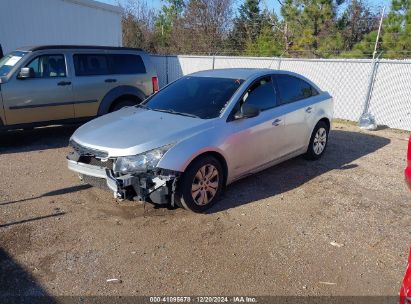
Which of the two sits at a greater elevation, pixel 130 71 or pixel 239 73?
pixel 239 73

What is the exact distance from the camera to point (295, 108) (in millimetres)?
5777

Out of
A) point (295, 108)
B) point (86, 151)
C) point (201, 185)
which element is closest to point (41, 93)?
point (86, 151)

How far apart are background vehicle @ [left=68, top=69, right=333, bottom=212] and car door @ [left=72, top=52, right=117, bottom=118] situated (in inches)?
108

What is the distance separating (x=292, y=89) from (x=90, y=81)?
4298mm

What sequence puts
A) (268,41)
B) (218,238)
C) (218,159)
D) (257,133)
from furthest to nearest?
(268,41) → (257,133) → (218,159) → (218,238)

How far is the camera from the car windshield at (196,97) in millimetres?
4875

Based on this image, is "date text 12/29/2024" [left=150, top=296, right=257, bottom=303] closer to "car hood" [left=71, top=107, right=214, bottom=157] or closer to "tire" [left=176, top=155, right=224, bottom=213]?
"tire" [left=176, top=155, right=224, bottom=213]

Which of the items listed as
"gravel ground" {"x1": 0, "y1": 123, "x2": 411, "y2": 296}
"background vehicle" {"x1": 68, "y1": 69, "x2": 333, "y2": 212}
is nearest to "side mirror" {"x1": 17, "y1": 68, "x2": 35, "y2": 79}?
A: "gravel ground" {"x1": 0, "y1": 123, "x2": 411, "y2": 296}

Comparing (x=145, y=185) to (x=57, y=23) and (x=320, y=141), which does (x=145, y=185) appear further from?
(x=57, y=23)

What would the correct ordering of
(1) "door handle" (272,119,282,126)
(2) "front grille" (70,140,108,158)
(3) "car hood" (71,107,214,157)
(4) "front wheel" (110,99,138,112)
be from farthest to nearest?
(4) "front wheel" (110,99,138,112) < (1) "door handle" (272,119,282,126) < (2) "front grille" (70,140,108,158) < (3) "car hood" (71,107,214,157)

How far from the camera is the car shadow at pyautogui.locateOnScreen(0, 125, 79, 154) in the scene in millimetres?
7364

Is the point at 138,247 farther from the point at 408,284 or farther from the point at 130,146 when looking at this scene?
the point at 408,284

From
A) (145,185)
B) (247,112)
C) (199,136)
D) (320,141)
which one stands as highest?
(247,112)

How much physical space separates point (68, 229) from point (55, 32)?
11315mm
